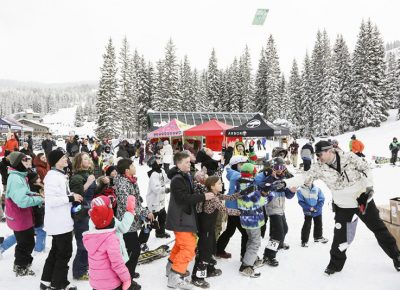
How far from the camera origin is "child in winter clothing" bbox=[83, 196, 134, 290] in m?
2.74

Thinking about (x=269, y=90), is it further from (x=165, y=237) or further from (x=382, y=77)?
(x=165, y=237)

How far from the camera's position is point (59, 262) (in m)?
3.62

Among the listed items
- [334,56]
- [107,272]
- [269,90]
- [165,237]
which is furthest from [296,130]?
[107,272]

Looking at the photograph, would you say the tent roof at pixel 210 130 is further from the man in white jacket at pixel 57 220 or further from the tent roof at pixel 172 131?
the man in white jacket at pixel 57 220

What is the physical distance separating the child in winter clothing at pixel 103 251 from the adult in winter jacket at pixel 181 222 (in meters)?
1.07

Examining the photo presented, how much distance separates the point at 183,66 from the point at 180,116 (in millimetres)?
26478

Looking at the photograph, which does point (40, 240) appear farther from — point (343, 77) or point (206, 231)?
point (343, 77)

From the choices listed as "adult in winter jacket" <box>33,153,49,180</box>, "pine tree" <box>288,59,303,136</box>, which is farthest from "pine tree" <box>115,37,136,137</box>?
"adult in winter jacket" <box>33,153,49,180</box>

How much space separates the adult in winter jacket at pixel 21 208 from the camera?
3.93m

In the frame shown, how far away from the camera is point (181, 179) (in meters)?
3.75

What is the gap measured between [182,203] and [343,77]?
4393 centimetres

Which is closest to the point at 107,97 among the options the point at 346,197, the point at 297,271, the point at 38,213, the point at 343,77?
the point at 343,77

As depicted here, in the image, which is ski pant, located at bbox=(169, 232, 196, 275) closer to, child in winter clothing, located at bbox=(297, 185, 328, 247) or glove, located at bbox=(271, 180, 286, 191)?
glove, located at bbox=(271, 180, 286, 191)

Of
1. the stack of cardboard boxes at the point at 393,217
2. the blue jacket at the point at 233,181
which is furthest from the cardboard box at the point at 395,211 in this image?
the blue jacket at the point at 233,181
